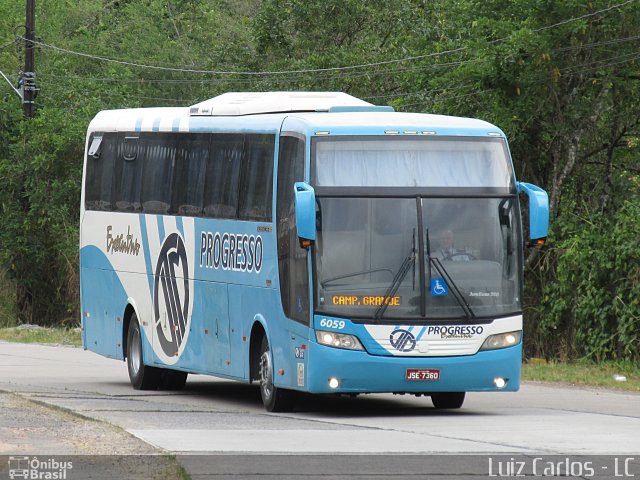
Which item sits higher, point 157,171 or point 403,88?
point 403,88

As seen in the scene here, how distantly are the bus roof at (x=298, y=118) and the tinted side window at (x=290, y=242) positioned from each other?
0.30 metres

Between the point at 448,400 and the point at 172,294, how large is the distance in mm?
4478

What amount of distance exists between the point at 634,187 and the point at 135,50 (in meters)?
31.7

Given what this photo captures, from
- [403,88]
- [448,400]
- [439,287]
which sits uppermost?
[403,88]

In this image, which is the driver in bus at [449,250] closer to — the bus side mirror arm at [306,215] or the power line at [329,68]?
the bus side mirror arm at [306,215]

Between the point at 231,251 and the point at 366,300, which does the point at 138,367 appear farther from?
the point at 366,300

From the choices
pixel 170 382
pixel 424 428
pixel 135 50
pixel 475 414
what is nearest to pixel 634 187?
pixel 170 382

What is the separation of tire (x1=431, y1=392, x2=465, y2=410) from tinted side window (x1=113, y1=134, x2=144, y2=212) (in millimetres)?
5684

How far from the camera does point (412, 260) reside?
16.3 metres

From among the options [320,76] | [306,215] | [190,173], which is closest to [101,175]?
[190,173]

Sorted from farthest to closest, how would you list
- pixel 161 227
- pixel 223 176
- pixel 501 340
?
pixel 161 227
pixel 223 176
pixel 501 340

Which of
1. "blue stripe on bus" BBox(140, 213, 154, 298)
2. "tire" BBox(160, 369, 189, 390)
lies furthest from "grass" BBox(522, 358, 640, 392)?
"blue stripe on bus" BBox(140, 213, 154, 298)

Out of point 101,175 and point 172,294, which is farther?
point 101,175

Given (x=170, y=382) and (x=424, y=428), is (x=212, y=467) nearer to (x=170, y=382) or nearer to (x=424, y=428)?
(x=424, y=428)
